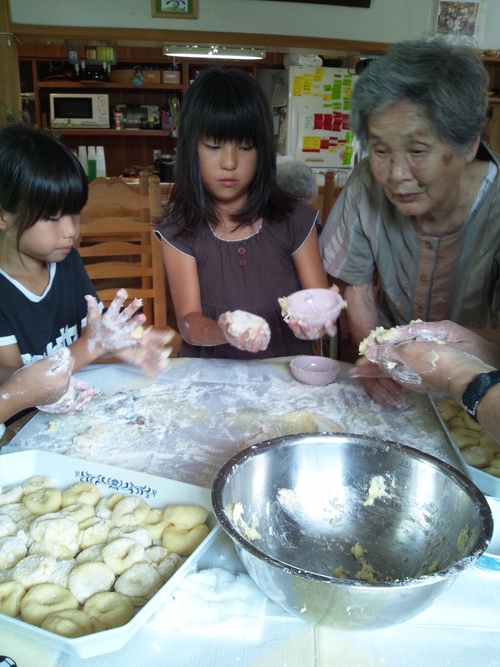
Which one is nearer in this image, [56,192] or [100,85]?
[56,192]

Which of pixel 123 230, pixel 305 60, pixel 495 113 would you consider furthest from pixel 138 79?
pixel 123 230

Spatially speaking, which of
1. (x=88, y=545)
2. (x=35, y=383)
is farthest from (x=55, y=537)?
(x=35, y=383)

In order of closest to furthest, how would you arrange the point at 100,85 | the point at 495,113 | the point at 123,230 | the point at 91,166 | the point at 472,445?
1. the point at 472,445
2. the point at 123,230
3. the point at 91,166
4. the point at 495,113
5. the point at 100,85

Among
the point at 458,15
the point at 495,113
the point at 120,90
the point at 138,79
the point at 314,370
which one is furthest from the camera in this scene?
the point at 120,90

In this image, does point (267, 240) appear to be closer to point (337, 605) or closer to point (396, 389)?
point (396, 389)

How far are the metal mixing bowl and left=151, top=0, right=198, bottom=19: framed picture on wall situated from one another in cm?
438

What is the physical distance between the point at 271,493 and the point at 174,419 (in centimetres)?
45

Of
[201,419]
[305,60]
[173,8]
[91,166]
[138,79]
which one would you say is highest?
[173,8]

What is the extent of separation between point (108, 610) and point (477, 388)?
2.19 feet

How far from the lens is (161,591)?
0.75 metres

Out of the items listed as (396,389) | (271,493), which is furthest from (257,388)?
(271,493)

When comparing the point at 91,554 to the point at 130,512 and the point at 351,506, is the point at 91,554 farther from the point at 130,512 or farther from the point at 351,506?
the point at 351,506

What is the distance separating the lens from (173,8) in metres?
4.36

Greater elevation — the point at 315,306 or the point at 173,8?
the point at 173,8
